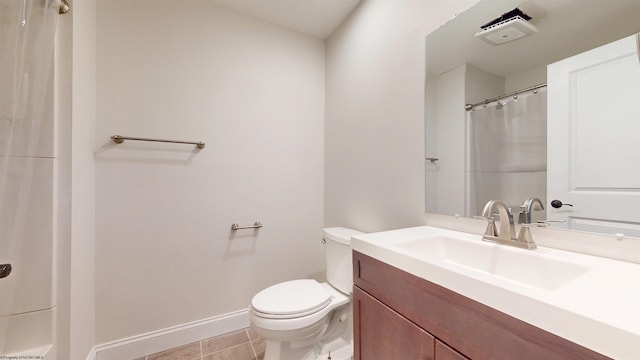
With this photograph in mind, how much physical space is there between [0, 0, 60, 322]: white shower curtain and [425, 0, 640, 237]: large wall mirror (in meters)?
1.69

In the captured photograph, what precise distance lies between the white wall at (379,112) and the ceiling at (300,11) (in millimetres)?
89

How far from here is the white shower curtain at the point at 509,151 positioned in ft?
2.99

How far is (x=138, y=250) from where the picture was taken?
1.58 meters

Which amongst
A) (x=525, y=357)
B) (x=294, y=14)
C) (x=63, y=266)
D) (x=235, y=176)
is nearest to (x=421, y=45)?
(x=294, y=14)

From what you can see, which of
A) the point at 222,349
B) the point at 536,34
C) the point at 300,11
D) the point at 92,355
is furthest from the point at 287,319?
the point at 300,11

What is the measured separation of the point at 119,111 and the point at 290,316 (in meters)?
1.59

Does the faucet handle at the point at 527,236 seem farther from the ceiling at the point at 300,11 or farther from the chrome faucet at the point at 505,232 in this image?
the ceiling at the point at 300,11

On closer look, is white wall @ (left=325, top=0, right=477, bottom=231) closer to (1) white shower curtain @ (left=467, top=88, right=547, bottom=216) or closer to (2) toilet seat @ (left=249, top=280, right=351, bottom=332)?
(1) white shower curtain @ (left=467, top=88, right=547, bottom=216)

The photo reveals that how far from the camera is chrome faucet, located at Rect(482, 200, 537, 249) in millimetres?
851

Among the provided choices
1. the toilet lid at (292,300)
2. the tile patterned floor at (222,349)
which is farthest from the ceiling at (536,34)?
the tile patterned floor at (222,349)

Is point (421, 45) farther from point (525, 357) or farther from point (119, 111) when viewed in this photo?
point (119, 111)

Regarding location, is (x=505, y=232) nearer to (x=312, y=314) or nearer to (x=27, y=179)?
(x=312, y=314)

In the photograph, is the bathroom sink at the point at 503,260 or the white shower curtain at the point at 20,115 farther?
the white shower curtain at the point at 20,115

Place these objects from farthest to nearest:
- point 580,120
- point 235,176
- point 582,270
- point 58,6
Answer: point 235,176 → point 58,6 → point 580,120 → point 582,270
